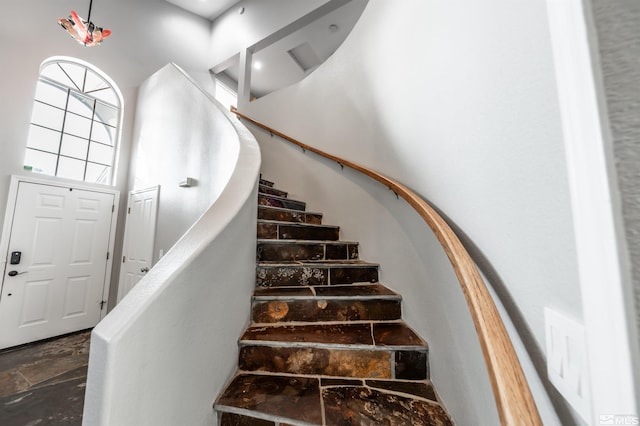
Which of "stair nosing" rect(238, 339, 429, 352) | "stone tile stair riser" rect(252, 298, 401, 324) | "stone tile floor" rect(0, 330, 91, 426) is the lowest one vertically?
"stone tile floor" rect(0, 330, 91, 426)

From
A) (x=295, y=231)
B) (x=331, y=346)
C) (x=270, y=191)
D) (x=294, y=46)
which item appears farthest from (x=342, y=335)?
(x=294, y=46)

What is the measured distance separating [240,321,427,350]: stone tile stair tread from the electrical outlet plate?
0.81 m

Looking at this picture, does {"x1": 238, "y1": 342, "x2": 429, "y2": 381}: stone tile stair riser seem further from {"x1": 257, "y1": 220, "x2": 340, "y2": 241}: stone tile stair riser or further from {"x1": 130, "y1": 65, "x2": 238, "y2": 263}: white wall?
{"x1": 130, "y1": 65, "x2": 238, "y2": 263}: white wall

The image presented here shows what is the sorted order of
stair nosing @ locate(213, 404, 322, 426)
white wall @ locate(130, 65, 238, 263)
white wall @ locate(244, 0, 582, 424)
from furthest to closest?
white wall @ locate(130, 65, 238, 263), stair nosing @ locate(213, 404, 322, 426), white wall @ locate(244, 0, 582, 424)

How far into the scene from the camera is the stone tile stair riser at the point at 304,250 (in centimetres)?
171

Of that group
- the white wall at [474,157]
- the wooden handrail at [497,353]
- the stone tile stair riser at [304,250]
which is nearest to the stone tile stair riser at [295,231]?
the stone tile stair riser at [304,250]

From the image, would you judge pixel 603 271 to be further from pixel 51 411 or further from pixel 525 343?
pixel 51 411

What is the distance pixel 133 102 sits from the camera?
143 inches

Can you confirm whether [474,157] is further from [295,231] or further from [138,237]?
[138,237]

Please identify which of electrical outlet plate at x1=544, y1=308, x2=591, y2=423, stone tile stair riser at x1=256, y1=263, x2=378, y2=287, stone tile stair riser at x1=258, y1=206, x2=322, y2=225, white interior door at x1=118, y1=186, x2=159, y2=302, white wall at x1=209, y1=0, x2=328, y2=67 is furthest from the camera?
white wall at x1=209, y1=0, x2=328, y2=67

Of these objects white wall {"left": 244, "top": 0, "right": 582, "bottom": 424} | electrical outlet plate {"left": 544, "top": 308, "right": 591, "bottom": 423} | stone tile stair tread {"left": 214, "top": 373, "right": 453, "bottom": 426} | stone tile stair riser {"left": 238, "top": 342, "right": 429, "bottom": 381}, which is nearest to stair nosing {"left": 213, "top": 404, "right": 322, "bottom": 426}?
stone tile stair tread {"left": 214, "top": 373, "right": 453, "bottom": 426}

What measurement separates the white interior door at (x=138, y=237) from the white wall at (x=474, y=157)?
8.89 ft

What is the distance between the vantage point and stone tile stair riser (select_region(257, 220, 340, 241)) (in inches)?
73.9

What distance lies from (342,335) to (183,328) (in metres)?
0.76
